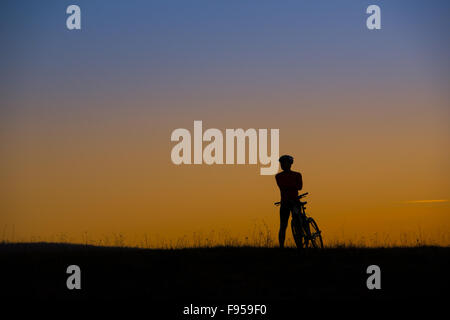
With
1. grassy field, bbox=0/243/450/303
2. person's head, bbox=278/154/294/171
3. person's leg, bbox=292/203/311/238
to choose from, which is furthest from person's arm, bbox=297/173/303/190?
grassy field, bbox=0/243/450/303

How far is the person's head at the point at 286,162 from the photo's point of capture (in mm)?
18891

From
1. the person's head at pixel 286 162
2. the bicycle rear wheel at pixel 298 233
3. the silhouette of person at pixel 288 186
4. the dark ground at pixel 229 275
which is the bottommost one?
the dark ground at pixel 229 275

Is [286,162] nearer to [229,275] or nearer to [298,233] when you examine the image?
A: [298,233]

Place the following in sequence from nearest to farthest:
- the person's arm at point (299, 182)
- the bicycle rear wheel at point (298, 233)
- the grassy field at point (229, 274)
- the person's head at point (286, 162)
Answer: the grassy field at point (229, 274) → the person's head at point (286, 162) → the person's arm at point (299, 182) → the bicycle rear wheel at point (298, 233)

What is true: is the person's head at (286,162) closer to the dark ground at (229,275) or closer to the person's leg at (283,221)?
the person's leg at (283,221)

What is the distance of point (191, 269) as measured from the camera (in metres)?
16.5

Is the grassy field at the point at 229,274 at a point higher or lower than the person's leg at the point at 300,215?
lower

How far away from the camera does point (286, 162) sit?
1889cm

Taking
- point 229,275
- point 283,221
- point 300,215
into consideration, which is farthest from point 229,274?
point 300,215

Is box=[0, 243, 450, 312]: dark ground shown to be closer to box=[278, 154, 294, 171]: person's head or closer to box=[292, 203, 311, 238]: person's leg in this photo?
box=[292, 203, 311, 238]: person's leg

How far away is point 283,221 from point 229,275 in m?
3.95

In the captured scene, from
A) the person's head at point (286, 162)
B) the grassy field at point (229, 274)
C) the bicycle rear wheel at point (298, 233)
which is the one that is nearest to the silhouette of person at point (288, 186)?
the person's head at point (286, 162)
